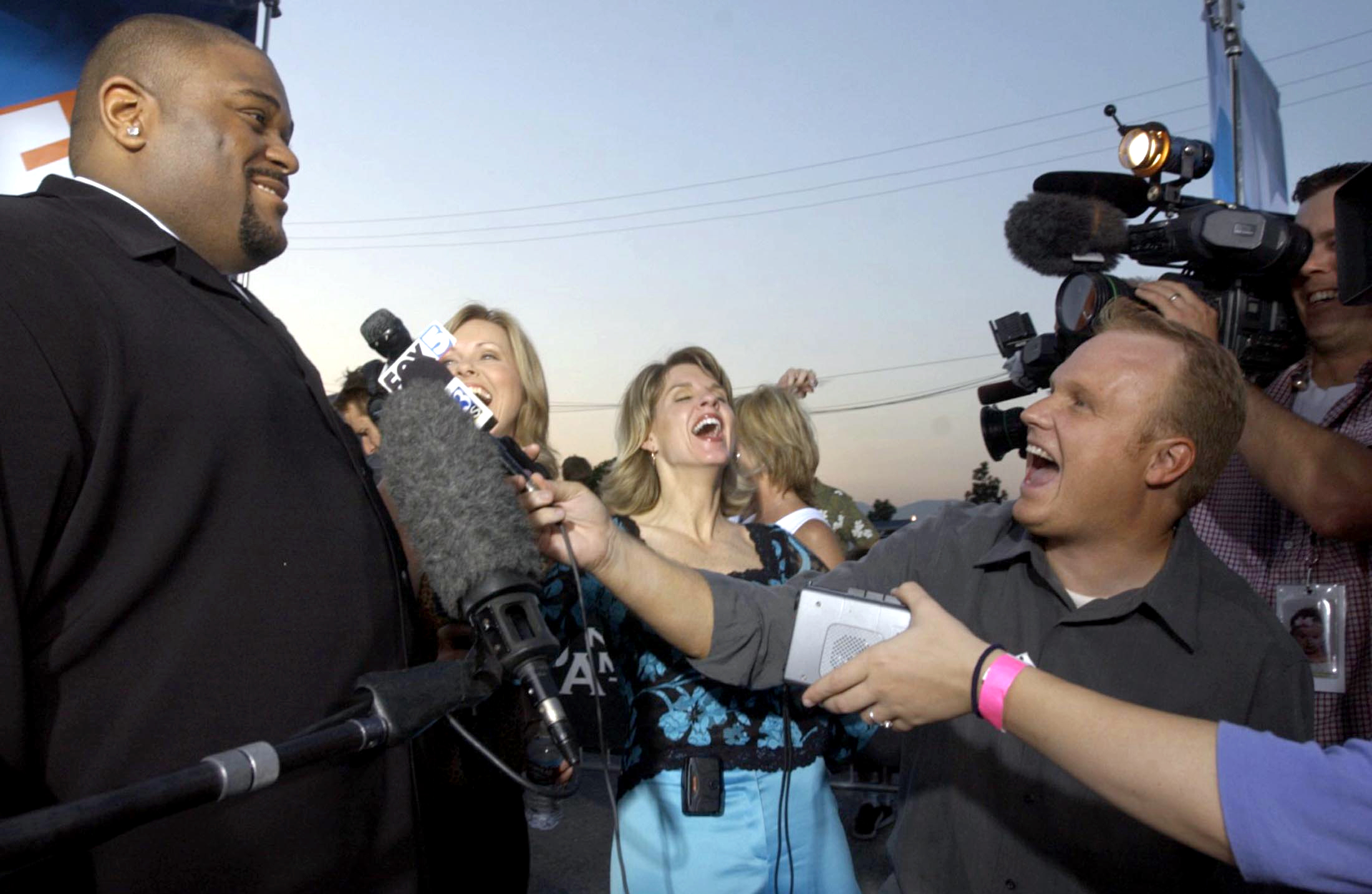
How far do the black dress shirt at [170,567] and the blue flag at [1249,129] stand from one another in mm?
6608

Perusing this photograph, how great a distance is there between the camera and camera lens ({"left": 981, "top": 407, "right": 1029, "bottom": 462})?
2.70 meters

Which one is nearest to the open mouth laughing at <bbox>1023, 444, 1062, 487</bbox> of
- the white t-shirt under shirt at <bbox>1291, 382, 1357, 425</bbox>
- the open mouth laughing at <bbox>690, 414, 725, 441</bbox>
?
the white t-shirt under shirt at <bbox>1291, 382, 1357, 425</bbox>

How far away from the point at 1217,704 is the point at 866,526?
14.0 feet

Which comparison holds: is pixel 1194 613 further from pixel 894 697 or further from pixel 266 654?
pixel 266 654

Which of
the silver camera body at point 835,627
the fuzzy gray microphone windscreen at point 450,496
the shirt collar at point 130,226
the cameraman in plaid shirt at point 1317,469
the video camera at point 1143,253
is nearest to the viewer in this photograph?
the fuzzy gray microphone windscreen at point 450,496

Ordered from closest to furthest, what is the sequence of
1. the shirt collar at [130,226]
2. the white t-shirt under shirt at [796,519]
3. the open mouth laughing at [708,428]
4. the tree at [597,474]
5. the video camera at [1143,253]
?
the shirt collar at [130,226] → the video camera at [1143,253] → the open mouth laughing at [708,428] → the white t-shirt under shirt at [796,519] → the tree at [597,474]

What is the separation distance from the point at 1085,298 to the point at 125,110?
236 centimetres

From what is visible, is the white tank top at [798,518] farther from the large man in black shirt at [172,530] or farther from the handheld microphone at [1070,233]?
the large man in black shirt at [172,530]

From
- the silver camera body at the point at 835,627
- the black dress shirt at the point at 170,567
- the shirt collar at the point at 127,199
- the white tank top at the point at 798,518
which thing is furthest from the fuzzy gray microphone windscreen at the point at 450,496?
the white tank top at the point at 798,518

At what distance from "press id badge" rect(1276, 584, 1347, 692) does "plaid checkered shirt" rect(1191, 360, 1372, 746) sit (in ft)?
0.06

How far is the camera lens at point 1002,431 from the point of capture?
2.70 metres

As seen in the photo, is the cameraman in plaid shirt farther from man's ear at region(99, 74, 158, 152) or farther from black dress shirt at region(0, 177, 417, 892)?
man's ear at region(99, 74, 158, 152)

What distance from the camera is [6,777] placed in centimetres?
119

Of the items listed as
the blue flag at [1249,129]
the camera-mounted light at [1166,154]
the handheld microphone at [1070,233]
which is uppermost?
the blue flag at [1249,129]
